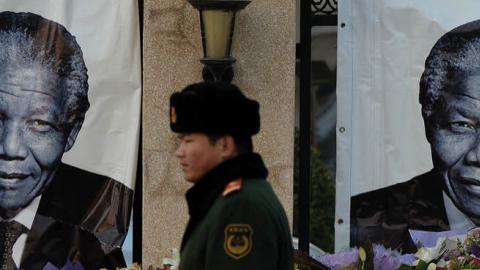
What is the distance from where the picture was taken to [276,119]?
23.5 ft

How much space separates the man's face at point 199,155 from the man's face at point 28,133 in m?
3.26

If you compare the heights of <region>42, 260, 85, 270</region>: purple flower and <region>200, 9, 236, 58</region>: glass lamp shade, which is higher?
<region>200, 9, 236, 58</region>: glass lamp shade

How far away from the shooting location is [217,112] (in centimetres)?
407

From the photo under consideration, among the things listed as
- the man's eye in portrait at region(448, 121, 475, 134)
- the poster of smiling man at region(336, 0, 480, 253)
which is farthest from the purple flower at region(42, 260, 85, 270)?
the man's eye in portrait at region(448, 121, 475, 134)

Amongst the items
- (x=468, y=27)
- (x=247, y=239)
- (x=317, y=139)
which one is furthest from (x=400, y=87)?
(x=317, y=139)

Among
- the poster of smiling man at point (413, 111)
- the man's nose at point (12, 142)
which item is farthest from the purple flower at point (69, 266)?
the poster of smiling man at point (413, 111)

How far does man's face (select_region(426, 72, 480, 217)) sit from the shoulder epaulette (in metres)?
3.46

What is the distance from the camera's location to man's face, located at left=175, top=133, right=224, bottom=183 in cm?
408

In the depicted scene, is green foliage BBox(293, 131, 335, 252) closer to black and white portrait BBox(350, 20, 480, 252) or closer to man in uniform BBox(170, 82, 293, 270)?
black and white portrait BBox(350, 20, 480, 252)

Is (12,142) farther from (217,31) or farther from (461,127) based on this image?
(461,127)

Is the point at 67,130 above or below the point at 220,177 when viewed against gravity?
above

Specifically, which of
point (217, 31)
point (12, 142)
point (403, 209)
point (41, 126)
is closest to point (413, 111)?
point (403, 209)

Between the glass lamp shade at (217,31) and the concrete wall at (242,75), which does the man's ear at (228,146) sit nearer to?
the glass lamp shade at (217,31)

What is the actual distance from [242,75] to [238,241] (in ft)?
10.8
